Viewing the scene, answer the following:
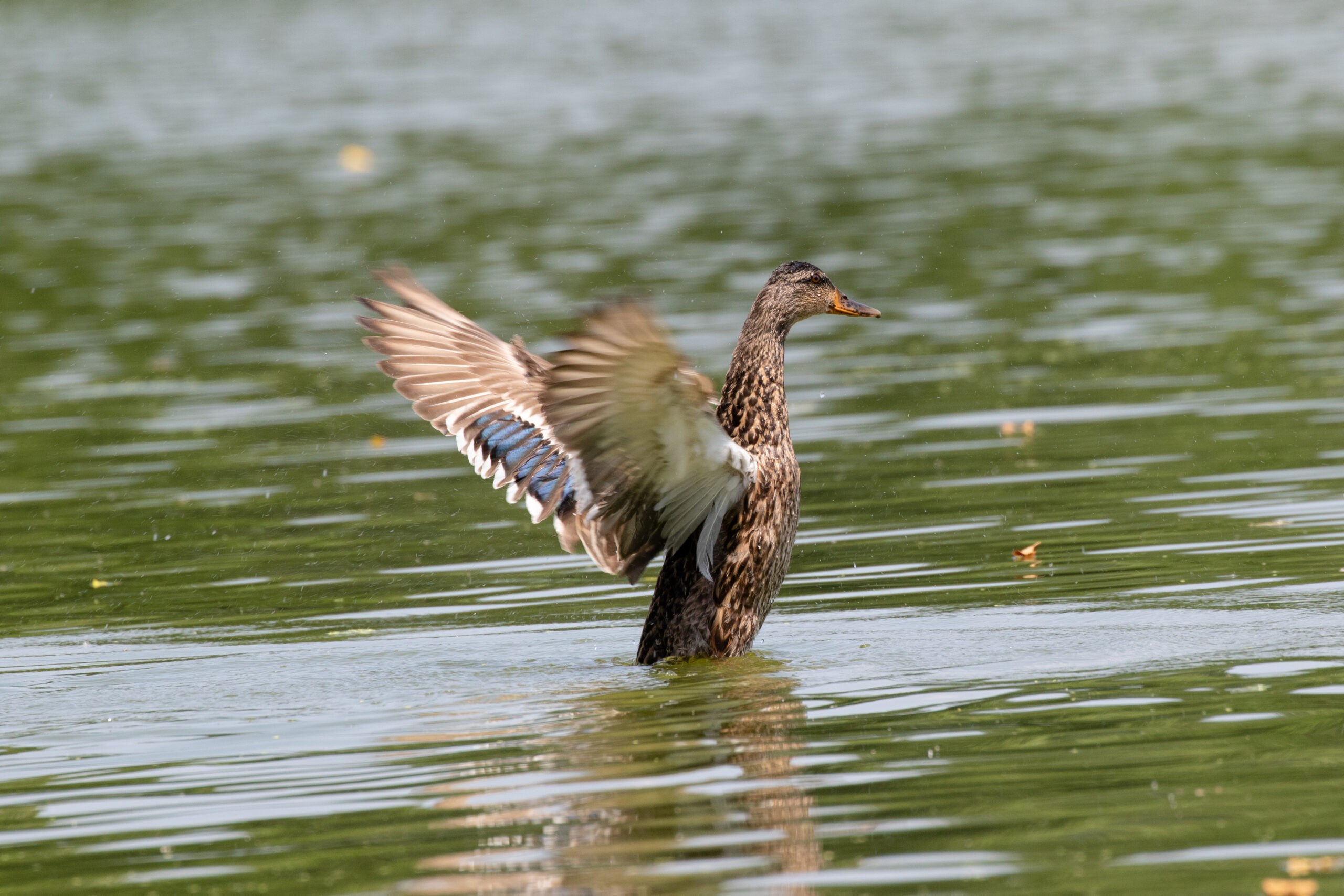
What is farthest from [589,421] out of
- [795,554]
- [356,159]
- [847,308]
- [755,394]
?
[356,159]

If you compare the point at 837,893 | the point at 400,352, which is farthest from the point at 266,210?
the point at 837,893

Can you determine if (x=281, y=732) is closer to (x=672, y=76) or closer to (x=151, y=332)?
(x=151, y=332)

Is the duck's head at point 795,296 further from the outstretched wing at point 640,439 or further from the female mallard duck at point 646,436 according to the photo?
the outstretched wing at point 640,439

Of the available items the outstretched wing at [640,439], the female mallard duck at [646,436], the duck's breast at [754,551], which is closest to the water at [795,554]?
the duck's breast at [754,551]

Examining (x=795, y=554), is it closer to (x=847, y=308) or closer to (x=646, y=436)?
(x=847, y=308)

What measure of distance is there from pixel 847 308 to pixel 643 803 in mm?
3249

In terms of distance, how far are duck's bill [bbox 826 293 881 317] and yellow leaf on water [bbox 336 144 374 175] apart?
22591mm

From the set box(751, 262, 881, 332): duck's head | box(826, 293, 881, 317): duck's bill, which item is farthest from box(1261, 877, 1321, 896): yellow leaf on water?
→ box(826, 293, 881, 317): duck's bill

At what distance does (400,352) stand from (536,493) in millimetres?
971

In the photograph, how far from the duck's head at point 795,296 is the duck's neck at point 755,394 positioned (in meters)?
0.09

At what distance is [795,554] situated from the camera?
402 inches

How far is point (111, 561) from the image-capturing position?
34.6 ft

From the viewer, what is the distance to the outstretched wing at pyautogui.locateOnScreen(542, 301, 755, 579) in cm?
663

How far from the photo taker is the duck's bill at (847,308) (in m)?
8.55
